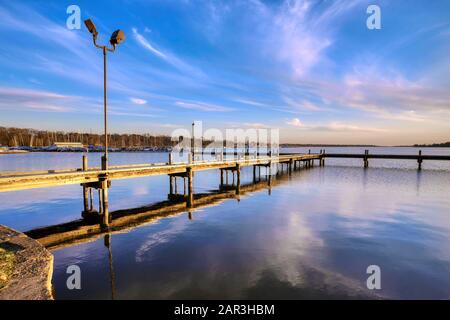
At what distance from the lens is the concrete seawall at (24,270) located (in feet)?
22.5

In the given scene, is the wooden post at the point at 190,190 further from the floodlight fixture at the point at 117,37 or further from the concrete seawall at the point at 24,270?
the concrete seawall at the point at 24,270

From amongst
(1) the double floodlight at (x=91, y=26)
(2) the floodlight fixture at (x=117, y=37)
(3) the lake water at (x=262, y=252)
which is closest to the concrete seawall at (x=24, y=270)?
(3) the lake water at (x=262, y=252)

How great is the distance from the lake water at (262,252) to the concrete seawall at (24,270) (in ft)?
4.97

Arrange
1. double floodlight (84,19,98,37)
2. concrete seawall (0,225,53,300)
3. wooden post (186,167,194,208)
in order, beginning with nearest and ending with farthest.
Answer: concrete seawall (0,225,53,300) < double floodlight (84,19,98,37) < wooden post (186,167,194,208)

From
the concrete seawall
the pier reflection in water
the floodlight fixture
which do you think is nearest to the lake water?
the pier reflection in water

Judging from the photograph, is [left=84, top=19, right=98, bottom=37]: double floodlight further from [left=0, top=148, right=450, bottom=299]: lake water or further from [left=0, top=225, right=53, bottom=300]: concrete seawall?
Answer: [left=0, top=148, right=450, bottom=299]: lake water

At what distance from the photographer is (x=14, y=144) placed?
187 metres

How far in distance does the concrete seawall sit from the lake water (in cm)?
152

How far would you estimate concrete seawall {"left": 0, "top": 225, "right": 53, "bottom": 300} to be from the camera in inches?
270

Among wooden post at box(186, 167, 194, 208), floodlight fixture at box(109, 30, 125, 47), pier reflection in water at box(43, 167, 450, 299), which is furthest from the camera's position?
wooden post at box(186, 167, 194, 208)

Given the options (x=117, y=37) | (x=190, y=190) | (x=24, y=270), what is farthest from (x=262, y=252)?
(x=117, y=37)

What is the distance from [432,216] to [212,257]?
20.1 meters

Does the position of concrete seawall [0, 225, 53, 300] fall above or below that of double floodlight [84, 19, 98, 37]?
below
